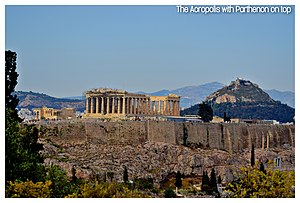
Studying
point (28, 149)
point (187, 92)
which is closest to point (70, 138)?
point (28, 149)

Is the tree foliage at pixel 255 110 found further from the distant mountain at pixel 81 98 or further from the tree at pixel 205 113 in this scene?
the tree at pixel 205 113

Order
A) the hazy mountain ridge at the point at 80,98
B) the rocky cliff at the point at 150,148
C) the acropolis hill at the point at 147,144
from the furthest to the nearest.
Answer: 1. the hazy mountain ridge at the point at 80,98
2. the acropolis hill at the point at 147,144
3. the rocky cliff at the point at 150,148

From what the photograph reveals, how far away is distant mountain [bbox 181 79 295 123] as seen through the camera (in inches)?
3300

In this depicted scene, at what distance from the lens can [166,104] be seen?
56219 millimetres

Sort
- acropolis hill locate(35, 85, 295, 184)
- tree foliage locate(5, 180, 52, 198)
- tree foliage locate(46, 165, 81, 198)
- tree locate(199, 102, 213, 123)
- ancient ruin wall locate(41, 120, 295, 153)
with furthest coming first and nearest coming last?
tree locate(199, 102, 213, 123) < ancient ruin wall locate(41, 120, 295, 153) < acropolis hill locate(35, 85, 295, 184) < tree foliage locate(46, 165, 81, 198) < tree foliage locate(5, 180, 52, 198)

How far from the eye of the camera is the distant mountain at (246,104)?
275 feet

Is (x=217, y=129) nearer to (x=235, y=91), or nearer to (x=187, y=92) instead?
(x=187, y=92)

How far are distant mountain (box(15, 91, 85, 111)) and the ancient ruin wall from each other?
63.0ft

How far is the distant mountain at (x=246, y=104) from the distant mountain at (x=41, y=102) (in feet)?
36.1

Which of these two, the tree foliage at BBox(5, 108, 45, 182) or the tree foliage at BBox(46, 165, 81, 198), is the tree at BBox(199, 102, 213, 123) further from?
the tree foliage at BBox(5, 108, 45, 182)

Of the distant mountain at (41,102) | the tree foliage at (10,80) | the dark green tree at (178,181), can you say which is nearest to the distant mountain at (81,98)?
the distant mountain at (41,102)

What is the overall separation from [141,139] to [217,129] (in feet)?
20.8

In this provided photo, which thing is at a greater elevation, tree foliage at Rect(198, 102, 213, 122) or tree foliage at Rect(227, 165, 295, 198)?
tree foliage at Rect(198, 102, 213, 122)

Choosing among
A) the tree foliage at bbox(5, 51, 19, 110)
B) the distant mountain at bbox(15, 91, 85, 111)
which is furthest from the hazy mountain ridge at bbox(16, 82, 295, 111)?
the tree foliage at bbox(5, 51, 19, 110)
